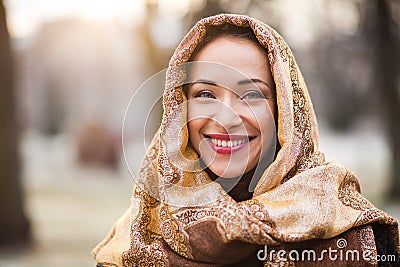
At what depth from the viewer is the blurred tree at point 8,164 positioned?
713 centimetres

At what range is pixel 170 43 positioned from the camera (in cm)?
674

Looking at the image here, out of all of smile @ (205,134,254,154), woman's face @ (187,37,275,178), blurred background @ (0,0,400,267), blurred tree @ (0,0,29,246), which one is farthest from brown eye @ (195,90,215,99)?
blurred tree @ (0,0,29,246)

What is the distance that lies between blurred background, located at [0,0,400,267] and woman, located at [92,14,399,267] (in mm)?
2242

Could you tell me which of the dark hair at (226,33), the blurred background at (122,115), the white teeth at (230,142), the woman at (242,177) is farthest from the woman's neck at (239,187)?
the blurred background at (122,115)

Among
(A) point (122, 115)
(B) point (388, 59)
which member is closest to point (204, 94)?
(B) point (388, 59)

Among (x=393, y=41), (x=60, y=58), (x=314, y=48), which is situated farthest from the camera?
(x=60, y=58)

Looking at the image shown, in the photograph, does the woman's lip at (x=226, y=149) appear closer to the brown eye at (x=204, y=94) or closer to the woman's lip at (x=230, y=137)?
the woman's lip at (x=230, y=137)

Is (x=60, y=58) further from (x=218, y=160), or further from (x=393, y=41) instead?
(x=218, y=160)

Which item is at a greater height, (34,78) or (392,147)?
(34,78)

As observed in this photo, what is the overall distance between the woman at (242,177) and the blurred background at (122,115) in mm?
2242

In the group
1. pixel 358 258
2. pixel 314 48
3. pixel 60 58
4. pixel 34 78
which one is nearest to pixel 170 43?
pixel 358 258

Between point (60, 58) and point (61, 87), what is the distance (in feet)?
6.37

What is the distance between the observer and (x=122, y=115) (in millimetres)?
12148

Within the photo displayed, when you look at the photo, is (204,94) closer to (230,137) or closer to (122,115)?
(230,137)
